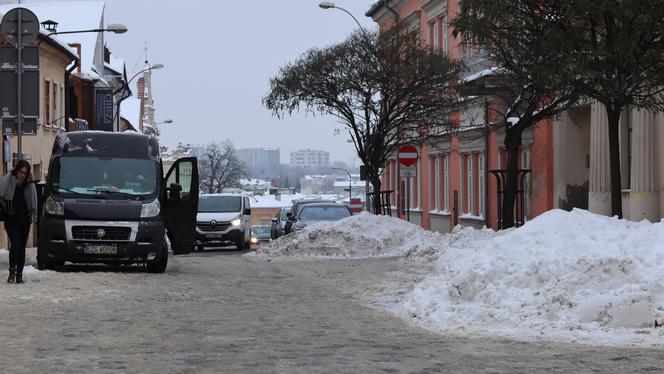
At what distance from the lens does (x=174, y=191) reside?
20.6 metres

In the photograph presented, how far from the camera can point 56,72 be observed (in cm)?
4506

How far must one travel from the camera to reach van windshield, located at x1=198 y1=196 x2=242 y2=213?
3791 cm

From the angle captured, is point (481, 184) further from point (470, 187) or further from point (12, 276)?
point (12, 276)

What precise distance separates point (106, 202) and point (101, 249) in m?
0.77

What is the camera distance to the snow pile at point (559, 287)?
36.0 ft

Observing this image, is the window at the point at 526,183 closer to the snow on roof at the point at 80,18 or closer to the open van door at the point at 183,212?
the open van door at the point at 183,212

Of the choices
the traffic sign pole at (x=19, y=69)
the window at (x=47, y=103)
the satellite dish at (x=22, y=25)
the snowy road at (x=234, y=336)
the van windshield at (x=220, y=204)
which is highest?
the window at (x=47, y=103)

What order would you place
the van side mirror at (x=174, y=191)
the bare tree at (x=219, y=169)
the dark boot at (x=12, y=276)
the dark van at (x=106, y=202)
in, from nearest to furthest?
the dark boot at (x=12, y=276) → the dark van at (x=106, y=202) → the van side mirror at (x=174, y=191) → the bare tree at (x=219, y=169)

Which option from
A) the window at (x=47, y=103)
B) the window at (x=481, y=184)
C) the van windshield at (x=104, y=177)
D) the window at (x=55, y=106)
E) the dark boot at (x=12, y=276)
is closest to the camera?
the dark boot at (x=12, y=276)

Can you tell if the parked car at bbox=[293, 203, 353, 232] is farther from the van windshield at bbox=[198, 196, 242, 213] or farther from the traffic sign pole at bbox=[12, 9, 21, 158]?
the traffic sign pole at bbox=[12, 9, 21, 158]

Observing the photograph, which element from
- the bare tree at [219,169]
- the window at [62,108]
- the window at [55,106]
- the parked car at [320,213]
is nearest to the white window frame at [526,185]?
the parked car at [320,213]

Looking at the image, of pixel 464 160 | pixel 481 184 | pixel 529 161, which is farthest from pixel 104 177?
pixel 464 160

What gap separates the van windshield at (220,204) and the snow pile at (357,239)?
7.48 m

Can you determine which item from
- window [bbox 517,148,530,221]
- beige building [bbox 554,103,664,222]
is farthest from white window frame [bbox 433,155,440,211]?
beige building [bbox 554,103,664,222]
